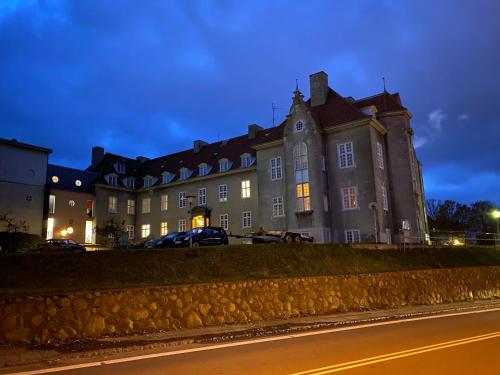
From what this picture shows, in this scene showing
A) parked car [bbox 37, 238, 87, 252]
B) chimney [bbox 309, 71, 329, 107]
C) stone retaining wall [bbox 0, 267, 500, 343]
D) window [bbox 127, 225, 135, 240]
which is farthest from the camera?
window [bbox 127, 225, 135, 240]

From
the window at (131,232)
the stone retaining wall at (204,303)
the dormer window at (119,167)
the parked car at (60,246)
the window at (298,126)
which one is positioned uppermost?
the dormer window at (119,167)

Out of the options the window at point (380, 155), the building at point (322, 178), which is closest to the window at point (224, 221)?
the building at point (322, 178)

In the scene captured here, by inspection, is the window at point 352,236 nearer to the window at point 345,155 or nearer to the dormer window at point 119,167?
the window at point 345,155

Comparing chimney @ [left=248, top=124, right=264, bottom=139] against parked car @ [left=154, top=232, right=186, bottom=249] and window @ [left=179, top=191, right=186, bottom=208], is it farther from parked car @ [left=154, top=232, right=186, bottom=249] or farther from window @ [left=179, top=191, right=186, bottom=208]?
parked car @ [left=154, top=232, right=186, bottom=249]

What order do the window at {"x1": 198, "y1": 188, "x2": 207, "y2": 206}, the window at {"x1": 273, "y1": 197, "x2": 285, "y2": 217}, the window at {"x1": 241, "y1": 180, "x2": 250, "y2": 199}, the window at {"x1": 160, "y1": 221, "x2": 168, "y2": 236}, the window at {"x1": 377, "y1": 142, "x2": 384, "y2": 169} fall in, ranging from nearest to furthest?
1. the window at {"x1": 377, "y1": 142, "x2": 384, "y2": 169}
2. the window at {"x1": 273, "y1": 197, "x2": 285, "y2": 217}
3. the window at {"x1": 241, "y1": 180, "x2": 250, "y2": 199}
4. the window at {"x1": 198, "y1": 188, "x2": 207, "y2": 206}
5. the window at {"x1": 160, "y1": 221, "x2": 168, "y2": 236}

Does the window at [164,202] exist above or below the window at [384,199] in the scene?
above

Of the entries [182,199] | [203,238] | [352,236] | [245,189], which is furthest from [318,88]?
[203,238]

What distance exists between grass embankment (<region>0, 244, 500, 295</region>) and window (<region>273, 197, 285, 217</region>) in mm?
15350

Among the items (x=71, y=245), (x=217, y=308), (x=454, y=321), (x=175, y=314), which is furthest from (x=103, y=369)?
(x=71, y=245)

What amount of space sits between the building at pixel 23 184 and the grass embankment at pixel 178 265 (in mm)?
30271

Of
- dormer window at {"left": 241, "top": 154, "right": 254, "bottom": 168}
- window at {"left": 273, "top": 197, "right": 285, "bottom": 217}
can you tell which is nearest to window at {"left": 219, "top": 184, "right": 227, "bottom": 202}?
dormer window at {"left": 241, "top": 154, "right": 254, "bottom": 168}

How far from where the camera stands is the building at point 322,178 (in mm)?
37188

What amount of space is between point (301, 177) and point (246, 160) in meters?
9.52

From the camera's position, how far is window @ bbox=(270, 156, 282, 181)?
41781 millimetres
